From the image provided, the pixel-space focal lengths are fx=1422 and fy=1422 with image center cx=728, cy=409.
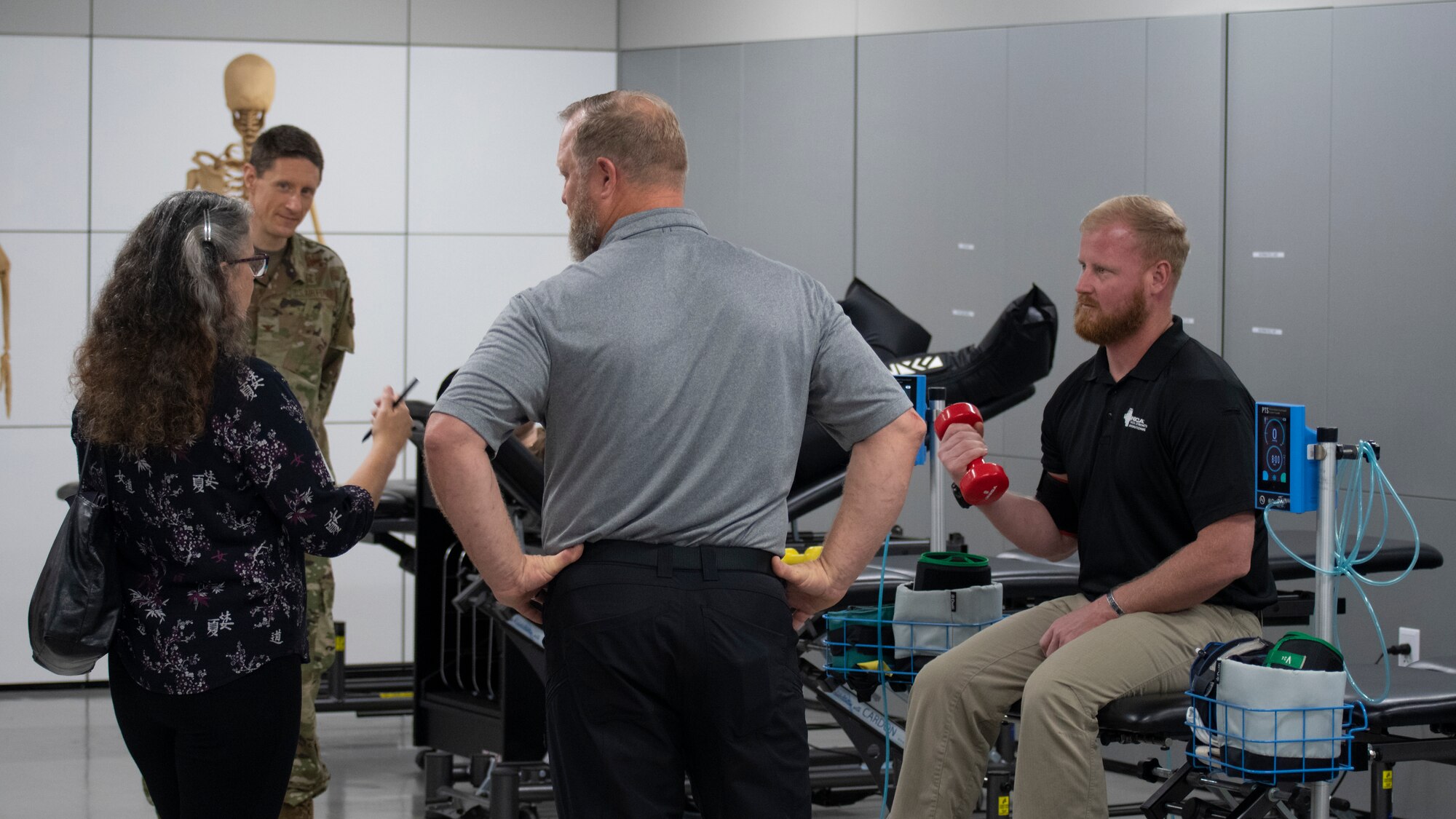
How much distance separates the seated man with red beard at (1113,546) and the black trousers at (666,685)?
32.3 inches

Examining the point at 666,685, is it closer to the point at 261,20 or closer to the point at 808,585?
the point at 808,585

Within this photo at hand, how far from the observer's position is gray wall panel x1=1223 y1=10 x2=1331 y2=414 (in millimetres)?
4023

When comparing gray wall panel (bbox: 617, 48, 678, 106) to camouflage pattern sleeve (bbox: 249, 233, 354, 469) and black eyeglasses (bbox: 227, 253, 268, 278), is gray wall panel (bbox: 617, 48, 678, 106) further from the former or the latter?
black eyeglasses (bbox: 227, 253, 268, 278)

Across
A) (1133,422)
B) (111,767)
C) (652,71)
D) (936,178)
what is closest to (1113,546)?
(1133,422)

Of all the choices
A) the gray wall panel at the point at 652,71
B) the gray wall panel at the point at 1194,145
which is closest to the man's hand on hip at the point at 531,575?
the gray wall panel at the point at 1194,145

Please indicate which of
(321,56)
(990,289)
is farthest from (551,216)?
(990,289)

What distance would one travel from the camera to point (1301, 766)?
219cm

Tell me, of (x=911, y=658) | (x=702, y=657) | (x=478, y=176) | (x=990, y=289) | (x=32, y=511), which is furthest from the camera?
(x=478, y=176)

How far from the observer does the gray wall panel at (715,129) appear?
5.59m

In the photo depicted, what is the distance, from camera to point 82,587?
80.0 inches

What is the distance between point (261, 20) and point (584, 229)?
4320mm

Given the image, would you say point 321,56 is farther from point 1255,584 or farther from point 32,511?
point 1255,584

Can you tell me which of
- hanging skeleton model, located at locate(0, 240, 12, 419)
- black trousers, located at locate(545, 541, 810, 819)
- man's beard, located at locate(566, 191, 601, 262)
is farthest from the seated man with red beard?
hanging skeleton model, located at locate(0, 240, 12, 419)

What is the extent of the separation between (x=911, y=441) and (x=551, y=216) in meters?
4.28
